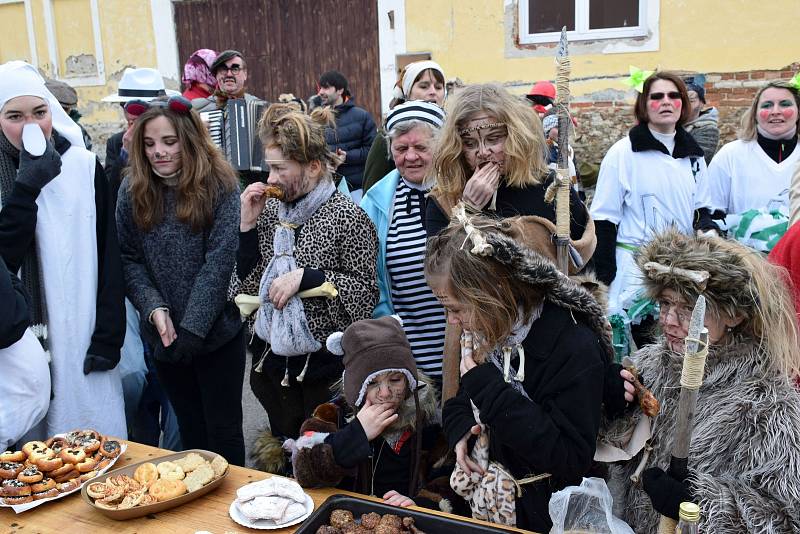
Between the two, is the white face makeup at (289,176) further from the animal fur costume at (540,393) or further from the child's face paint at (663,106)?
the child's face paint at (663,106)

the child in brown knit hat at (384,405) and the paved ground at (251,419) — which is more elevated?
the child in brown knit hat at (384,405)

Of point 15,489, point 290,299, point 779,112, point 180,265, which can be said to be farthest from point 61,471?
point 779,112

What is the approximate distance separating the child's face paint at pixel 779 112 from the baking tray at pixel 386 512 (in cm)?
336

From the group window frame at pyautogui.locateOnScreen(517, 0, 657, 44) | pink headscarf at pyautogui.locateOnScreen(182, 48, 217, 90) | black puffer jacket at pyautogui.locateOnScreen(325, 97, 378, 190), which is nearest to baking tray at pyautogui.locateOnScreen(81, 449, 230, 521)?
pink headscarf at pyautogui.locateOnScreen(182, 48, 217, 90)

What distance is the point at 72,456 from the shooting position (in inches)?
81.3

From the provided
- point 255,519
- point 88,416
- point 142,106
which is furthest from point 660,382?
point 142,106

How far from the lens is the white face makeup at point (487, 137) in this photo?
242cm

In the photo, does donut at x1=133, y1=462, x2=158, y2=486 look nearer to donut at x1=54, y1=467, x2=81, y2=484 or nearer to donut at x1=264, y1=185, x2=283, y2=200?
donut at x1=54, y1=467, x2=81, y2=484

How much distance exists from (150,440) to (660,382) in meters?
2.80

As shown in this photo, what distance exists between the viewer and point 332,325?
265 centimetres

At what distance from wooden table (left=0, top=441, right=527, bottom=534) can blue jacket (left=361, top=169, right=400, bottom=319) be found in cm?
96

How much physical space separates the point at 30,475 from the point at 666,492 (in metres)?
1.73

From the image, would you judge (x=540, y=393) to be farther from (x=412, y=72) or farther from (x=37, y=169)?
(x=412, y=72)

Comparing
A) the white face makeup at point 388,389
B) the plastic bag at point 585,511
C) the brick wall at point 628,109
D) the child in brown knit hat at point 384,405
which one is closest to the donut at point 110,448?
the child in brown knit hat at point 384,405
